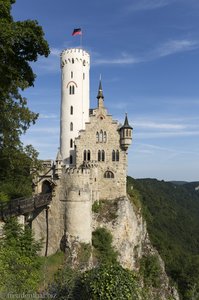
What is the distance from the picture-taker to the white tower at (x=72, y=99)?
4894cm

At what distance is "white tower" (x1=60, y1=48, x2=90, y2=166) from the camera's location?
1927 inches

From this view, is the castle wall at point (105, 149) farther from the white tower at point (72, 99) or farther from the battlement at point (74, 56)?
the battlement at point (74, 56)

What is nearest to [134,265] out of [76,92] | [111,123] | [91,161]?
[91,161]

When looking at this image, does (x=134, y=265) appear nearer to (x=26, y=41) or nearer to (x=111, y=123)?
(x=111, y=123)

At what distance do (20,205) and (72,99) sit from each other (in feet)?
64.1

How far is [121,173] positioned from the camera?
46.7 metres

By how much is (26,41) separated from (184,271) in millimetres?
69477

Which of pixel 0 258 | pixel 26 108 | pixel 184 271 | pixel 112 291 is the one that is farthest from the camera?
pixel 184 271

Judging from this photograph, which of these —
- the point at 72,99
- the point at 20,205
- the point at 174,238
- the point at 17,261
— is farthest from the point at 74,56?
the point at 174,238

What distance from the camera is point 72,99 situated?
48906 millimetres

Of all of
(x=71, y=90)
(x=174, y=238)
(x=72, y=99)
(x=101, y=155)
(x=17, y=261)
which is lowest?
(x=174, y=238)

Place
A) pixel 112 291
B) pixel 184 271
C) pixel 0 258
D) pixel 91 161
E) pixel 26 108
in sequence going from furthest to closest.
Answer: pixel 184 271 → pixel 91 161 → pixel 26 108 → pixel 0 258 → pixel 112 291

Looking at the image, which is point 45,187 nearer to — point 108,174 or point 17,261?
point 108,174

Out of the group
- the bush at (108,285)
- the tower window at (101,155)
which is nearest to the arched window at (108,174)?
the tower window at (101,155)
